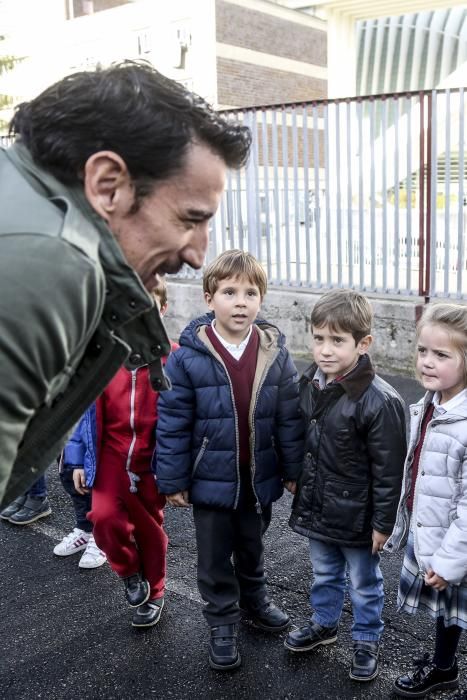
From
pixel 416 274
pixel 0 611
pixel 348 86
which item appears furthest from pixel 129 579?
pixel 348 86

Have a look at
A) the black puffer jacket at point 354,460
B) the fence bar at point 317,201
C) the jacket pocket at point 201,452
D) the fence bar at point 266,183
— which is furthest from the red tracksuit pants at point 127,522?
the fence bar at point 266,183

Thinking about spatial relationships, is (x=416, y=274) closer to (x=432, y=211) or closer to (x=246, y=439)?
(x=432, y=211)

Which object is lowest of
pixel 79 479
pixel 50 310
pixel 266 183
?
pixel 79 479

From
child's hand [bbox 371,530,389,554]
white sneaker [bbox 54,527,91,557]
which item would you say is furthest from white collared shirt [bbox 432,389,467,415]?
white sneaker [bbox 54,527,91,557]

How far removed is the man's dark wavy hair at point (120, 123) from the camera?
1289mm

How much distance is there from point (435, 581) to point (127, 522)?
135 cm

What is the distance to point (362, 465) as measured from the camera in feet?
9.00

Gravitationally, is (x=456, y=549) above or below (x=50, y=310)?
below

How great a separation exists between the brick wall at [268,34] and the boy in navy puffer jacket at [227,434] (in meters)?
29.2

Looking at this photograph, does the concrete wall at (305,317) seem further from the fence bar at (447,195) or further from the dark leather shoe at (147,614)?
the dark leather shoe at (147,614)

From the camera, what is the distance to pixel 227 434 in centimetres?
290

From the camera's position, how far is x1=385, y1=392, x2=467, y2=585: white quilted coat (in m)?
2.40

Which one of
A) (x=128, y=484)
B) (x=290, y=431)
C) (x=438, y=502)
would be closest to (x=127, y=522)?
(x=128, y=484)

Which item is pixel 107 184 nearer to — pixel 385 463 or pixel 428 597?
pixel 385 463
